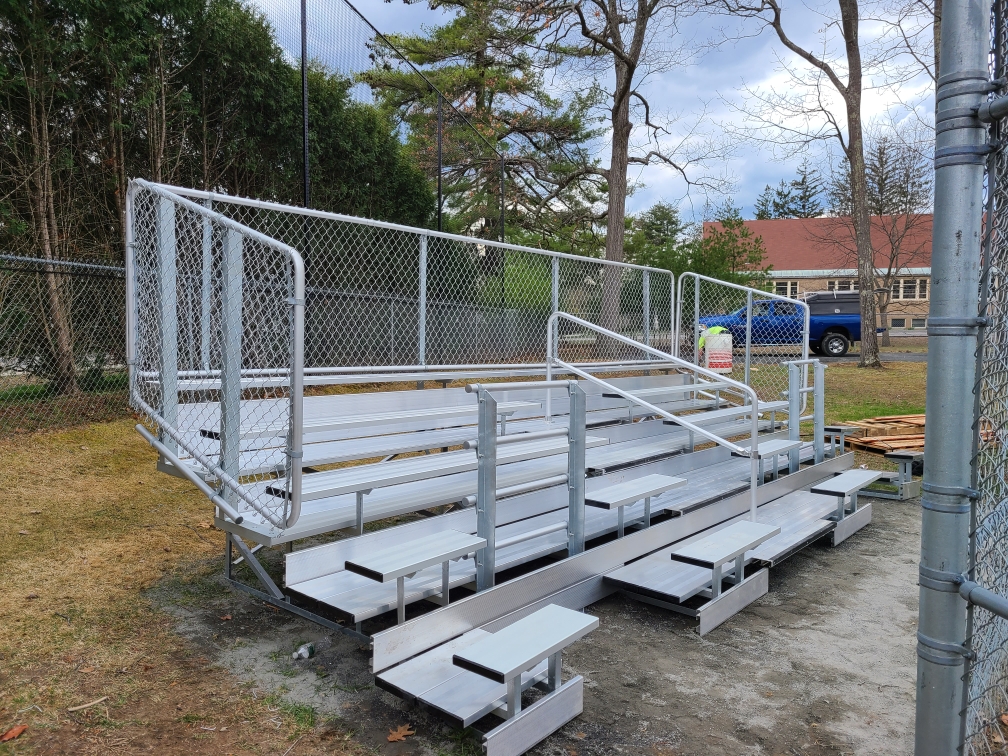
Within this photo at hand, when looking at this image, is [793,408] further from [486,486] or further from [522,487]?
[486,486]

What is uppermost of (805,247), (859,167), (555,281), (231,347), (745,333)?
(805,247)

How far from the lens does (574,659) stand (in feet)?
10.4

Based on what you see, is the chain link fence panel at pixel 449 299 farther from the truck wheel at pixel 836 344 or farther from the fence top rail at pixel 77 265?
the truck wheel at pixel 836 344

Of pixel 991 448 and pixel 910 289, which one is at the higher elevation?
pixel 910 289

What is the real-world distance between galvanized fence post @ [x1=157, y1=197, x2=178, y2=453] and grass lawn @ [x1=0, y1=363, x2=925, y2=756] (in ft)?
3.55

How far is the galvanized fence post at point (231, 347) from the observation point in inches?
→ 115

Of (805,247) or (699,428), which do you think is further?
(805,247)

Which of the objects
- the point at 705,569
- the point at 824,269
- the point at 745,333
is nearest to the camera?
the point at 705,569

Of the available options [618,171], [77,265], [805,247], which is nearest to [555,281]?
[77,265]

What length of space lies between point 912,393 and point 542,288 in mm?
8869

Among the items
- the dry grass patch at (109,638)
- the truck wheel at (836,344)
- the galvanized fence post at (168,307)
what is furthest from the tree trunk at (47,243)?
the truck wheel at (836,344)

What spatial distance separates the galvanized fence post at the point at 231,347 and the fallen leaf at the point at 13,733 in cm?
114

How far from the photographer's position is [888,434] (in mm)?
8047

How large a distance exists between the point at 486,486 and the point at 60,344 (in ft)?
19.2
